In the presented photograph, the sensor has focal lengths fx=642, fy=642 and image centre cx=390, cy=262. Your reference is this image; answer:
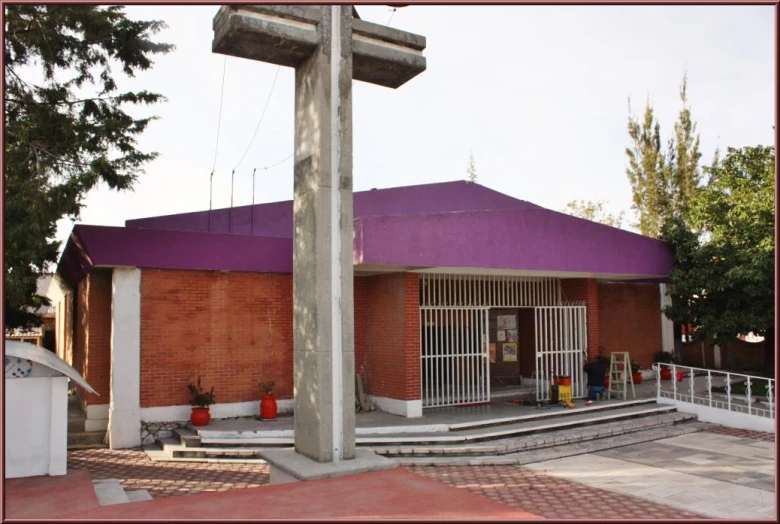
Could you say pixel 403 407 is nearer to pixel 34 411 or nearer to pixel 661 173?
pixel 34 411

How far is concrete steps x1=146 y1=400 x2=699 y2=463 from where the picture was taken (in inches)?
392

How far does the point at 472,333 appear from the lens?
1366 centimetres

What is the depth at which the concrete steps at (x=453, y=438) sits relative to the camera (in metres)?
9.95

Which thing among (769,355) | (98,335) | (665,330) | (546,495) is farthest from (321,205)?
(665,330)

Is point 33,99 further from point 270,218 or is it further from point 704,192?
point 704,192

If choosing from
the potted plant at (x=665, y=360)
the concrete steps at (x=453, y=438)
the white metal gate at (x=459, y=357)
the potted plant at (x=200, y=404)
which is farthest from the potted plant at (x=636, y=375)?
the potted plant at (x=200, y=404)

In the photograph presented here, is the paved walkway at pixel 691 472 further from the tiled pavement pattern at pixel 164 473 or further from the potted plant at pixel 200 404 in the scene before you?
the potted plant at pixel 200 404

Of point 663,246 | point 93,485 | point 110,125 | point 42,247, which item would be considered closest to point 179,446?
point 93,485

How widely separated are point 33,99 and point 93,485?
6.55 meters

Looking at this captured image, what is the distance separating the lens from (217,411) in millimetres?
11938

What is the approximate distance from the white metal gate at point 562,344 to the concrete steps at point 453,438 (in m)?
2.42

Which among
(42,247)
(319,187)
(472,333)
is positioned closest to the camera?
(319,187)

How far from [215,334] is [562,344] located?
7.65 meters

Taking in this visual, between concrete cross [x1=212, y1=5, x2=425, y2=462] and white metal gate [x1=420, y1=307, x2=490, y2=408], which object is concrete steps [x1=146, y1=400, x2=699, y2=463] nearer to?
white metal gate [x1=420, y1=307, x2=490, y2=408]
